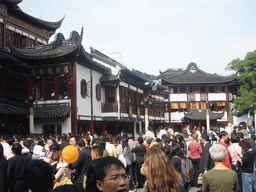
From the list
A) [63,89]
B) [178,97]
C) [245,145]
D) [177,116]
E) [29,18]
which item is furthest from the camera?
[178,97]

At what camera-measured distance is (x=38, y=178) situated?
105 inches

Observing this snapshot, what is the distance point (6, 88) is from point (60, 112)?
4436 millimetres

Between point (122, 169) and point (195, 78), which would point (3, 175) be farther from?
point (195, 78)

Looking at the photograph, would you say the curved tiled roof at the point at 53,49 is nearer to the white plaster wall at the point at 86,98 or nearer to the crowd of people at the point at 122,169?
the white plaster wall at the point at 86,98

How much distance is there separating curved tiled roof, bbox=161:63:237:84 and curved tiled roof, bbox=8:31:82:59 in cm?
2405

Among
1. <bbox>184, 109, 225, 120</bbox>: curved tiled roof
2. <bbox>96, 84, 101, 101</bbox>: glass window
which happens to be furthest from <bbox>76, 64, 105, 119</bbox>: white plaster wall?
<bbox>184, 109, 225, 120</bbox>: curved tiled roof

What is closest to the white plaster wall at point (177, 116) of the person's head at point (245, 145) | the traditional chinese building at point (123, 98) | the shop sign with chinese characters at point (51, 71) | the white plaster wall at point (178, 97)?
the white plaster wall at point (178, 97)

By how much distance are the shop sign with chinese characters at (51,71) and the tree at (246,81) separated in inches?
1050

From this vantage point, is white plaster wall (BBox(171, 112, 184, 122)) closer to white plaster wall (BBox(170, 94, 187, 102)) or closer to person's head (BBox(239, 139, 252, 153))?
white plaster wall (BBox(170, 94, 187, 102))

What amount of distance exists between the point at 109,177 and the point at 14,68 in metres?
20.2

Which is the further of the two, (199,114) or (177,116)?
(177,116)

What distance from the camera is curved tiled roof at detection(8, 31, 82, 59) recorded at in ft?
62.3

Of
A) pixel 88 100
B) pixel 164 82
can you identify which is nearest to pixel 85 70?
pixel 88 100

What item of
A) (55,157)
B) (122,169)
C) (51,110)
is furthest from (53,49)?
(122,169)
